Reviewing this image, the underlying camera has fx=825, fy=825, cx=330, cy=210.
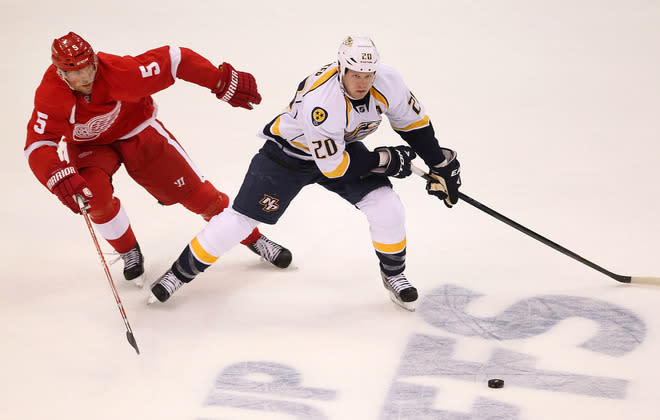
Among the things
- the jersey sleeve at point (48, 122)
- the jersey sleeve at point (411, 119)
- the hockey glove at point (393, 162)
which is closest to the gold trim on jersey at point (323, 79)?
the jersey sleeve at point (411, 119)

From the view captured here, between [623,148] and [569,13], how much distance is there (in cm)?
217

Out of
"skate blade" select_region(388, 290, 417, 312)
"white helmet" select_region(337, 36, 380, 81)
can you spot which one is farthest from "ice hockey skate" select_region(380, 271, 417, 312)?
"white helmet" select_region(337, 36, 380, 81)

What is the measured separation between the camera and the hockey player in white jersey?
10.4 ft

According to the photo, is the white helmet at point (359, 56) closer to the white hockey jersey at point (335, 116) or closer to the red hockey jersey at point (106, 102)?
the white hockey jersey at point (335, 116)

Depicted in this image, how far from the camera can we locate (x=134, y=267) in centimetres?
397

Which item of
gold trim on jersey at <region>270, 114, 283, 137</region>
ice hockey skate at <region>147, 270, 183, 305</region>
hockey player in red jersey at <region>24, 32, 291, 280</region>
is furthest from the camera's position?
ice hockey skate at <region>147, 270, 183, 305</region>

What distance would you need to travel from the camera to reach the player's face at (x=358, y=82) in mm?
3092

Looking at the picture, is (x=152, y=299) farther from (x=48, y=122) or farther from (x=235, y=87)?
(x=235, y=87)

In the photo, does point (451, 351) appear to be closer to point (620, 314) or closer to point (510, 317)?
point (510, 317)

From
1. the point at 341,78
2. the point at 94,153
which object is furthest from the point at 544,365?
the point at 94,153

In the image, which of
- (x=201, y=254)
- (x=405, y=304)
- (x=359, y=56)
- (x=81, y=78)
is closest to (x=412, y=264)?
(x=405, y=304)

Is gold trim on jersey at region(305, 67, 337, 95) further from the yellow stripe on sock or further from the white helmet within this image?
the yellow stripe on sock

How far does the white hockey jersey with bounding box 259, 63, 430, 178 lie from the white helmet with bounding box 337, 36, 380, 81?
0.14 m

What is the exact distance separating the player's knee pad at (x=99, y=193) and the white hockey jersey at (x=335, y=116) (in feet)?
2.78
